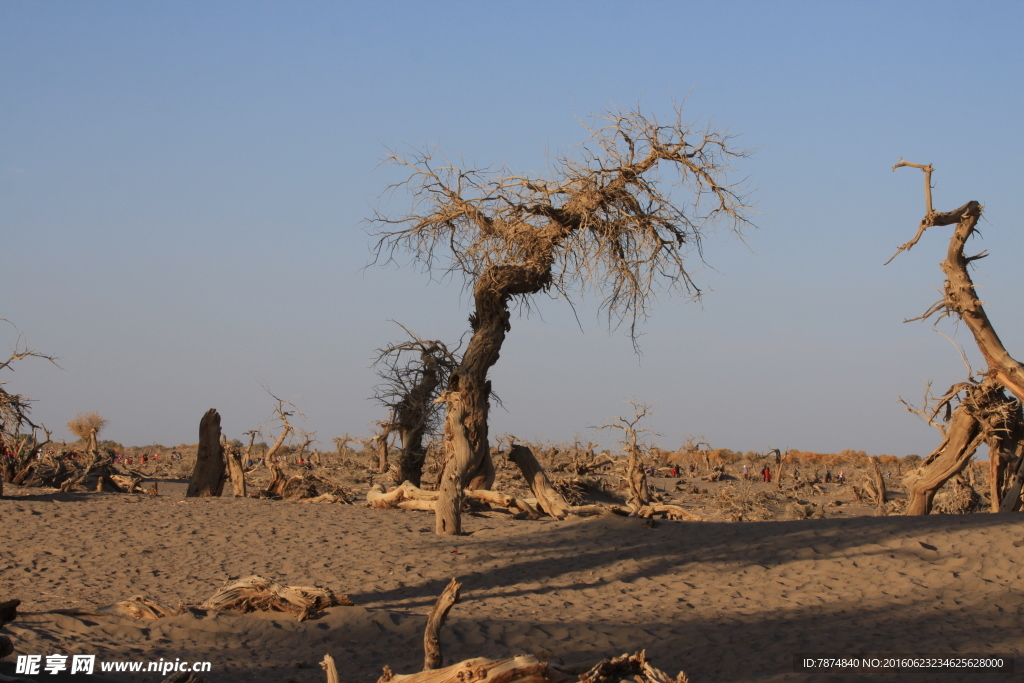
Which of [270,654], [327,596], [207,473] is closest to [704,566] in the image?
[327,596]

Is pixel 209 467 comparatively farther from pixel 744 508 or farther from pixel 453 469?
pixel 744 508

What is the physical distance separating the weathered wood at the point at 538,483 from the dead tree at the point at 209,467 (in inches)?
237

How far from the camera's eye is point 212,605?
8.41 m

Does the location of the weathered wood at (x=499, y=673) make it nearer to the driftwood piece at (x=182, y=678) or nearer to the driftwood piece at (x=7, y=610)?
the driftwood piece at (x=182, y=678)

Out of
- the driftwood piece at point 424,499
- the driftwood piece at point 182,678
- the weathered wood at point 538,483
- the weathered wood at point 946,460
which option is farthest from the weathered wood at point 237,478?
the weathered wood at point 946,460

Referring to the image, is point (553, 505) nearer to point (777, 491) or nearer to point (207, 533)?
point (207, 533)

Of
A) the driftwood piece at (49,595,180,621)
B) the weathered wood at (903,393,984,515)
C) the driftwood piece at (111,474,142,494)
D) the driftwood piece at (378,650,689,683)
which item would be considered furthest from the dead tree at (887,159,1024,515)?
the driftwood piece at (111,474,142,494)

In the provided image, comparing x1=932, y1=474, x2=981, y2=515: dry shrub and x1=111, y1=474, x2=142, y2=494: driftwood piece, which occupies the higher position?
x1=111, y1=474, x2=142, y2=494: driftwood piece

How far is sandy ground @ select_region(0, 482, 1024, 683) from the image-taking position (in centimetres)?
750

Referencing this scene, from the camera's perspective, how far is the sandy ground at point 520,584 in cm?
750

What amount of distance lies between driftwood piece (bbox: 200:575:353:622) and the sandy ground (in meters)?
0.14

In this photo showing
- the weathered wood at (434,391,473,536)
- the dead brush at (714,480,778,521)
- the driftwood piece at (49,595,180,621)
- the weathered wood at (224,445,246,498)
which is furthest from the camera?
the dead brush at (714,480,778,521)

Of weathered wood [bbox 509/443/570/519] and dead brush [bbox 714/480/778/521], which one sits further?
dead brush [bbox 714/480/778/521]

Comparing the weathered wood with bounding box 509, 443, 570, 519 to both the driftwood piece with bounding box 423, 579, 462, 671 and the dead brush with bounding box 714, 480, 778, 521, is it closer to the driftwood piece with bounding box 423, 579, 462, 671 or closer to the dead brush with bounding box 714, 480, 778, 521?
the dead brush with bounding box 714, 480, 778, 521
